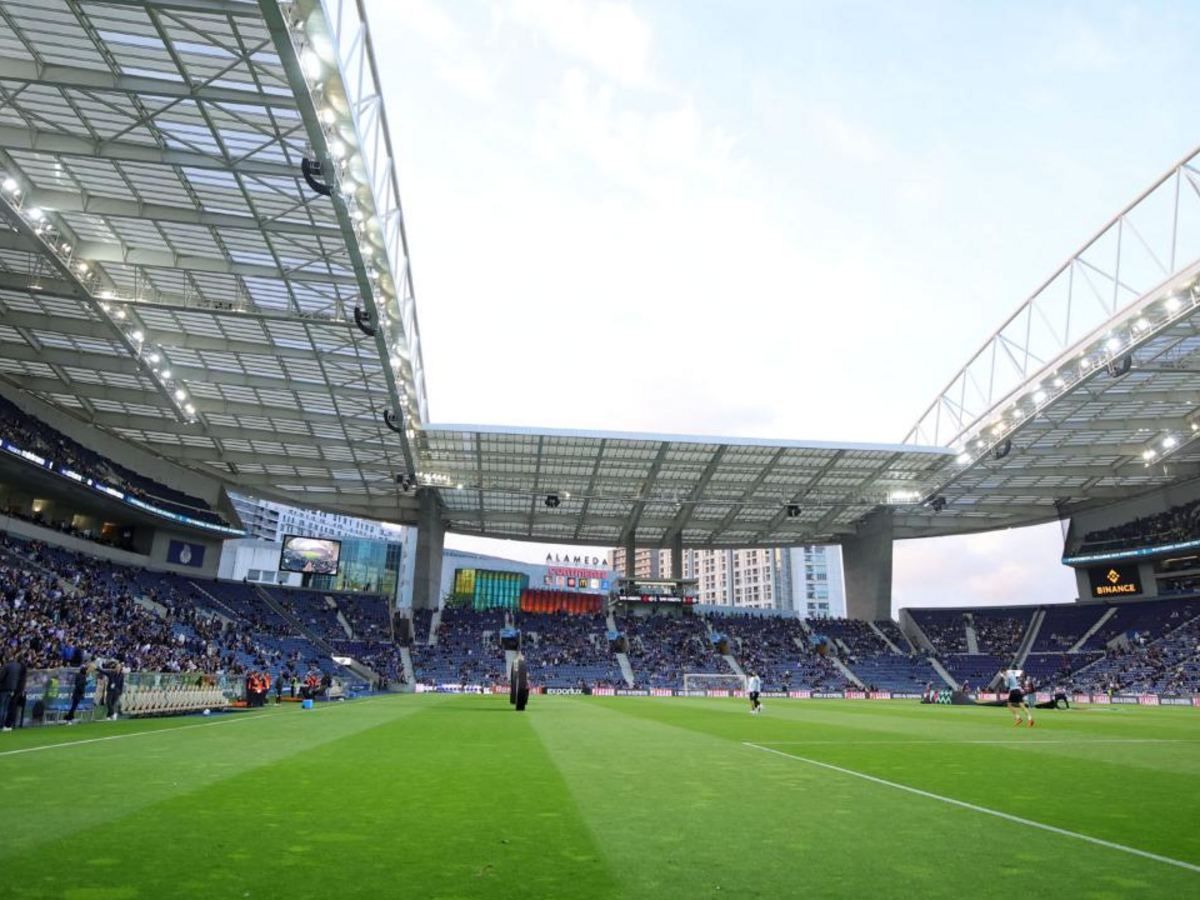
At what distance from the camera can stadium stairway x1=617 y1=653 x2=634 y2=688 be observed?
52.8 meters

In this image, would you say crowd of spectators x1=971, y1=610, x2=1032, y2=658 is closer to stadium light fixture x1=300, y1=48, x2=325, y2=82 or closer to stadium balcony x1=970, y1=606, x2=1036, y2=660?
stadium balcony x1=970, y1=606, x2=1036, y2=660

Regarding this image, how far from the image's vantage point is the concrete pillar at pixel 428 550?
57.9 meters

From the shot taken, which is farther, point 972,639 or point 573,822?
point 972,639

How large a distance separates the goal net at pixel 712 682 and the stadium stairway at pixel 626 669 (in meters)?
3.99

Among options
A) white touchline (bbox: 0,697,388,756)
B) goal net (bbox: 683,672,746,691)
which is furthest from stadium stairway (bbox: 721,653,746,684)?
white touchline (bbox: 0,697,388,756)

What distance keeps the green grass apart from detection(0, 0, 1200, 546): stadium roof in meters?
15.4

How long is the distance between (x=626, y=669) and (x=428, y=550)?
1851cm

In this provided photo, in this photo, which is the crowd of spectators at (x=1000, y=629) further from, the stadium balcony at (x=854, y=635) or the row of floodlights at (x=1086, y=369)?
the row of floodlights at (x=1086, y=369)

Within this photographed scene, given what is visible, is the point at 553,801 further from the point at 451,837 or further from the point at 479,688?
the point at 479,688

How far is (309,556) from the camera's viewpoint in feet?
190

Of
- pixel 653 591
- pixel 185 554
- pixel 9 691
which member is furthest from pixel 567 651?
pixel 9 691

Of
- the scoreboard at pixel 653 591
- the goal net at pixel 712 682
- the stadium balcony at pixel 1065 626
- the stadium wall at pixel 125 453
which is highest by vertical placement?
the stadium wall at pixel 125 453

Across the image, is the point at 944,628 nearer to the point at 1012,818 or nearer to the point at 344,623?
the point at 344,623

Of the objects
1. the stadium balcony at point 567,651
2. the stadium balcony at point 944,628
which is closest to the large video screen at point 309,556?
the stadium balcony at point 567,651
